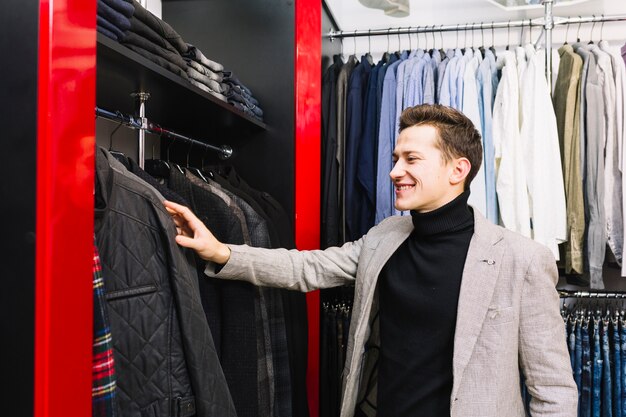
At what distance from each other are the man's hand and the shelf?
287 millimetres

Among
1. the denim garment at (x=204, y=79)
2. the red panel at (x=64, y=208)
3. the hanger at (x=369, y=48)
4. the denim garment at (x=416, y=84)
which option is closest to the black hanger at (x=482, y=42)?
the denim garment at (x=416, y=84)

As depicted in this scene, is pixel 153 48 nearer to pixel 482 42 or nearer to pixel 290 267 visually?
pixel 290 267

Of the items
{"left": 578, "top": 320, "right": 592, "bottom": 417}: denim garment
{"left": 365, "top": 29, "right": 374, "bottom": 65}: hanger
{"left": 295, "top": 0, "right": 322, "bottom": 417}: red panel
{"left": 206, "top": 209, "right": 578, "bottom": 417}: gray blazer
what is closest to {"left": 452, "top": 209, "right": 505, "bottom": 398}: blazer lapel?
{"left": 206, "top": 209, "right": 578, "bottom": 417}: gray blazer

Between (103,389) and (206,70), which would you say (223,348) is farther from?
(206,70)

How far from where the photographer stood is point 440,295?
1.37 m

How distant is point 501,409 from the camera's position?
4.33 feet

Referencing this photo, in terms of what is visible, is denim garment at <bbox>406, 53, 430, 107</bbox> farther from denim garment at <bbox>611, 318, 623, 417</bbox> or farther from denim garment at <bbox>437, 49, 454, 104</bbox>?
denim garment at <bbox>611, 318, 623, 417</bbox>

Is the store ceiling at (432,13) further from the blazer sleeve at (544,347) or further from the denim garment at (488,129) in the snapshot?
the blazer sleeve at (544,347)

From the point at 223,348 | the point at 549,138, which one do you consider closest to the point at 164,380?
the point at 223,348

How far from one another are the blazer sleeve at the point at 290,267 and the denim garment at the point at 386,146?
0.61 metres

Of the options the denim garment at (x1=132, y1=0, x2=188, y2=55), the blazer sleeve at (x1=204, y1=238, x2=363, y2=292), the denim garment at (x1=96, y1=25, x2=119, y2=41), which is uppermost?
the denim garment at (x1=132, y1=0, x2=188, y2=55)

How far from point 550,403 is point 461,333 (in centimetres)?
28

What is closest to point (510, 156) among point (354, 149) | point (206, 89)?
point (354, 149)

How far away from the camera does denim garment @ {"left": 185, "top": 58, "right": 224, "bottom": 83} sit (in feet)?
4.64
